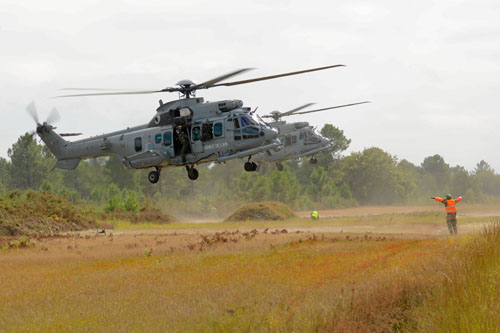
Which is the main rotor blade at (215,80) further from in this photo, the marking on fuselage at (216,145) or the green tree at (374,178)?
the green tree at (374,178)

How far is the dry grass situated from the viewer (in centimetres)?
1339

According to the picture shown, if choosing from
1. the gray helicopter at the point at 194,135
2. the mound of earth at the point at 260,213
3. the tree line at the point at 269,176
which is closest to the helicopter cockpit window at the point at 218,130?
the gray helicopter at the point at 194,135

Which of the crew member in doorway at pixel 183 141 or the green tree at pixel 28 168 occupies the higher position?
the green tree at pixel 28 168

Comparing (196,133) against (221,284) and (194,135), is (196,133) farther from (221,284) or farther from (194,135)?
(221,284)

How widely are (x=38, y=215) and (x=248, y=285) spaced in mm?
28964

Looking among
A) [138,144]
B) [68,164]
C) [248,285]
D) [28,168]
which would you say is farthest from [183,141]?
[28,168]

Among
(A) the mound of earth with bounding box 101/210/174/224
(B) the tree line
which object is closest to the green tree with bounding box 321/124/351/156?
(B) the tree line

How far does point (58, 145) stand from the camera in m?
31.1

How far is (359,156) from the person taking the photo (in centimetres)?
9794

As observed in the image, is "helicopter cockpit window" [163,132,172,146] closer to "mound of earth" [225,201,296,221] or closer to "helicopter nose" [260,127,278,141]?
"helicopter nose" [260,127,278,141]

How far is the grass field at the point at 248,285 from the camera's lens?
41.7 feet

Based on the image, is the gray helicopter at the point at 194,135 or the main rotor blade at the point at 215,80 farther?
the gray helicopter at the point at 194,135

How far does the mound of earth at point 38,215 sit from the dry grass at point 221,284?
9.87 m

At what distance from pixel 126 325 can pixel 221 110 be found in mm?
14341
